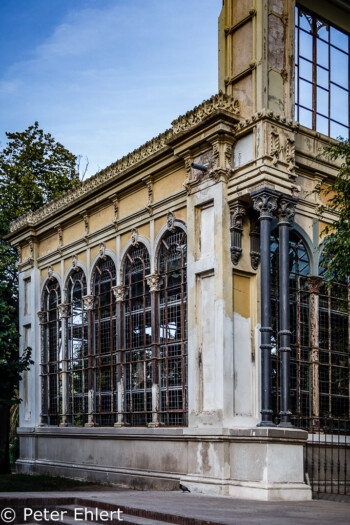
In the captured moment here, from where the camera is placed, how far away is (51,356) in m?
20.3

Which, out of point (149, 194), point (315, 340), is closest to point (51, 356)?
point (149, 194)

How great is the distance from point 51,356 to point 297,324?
8715 mm

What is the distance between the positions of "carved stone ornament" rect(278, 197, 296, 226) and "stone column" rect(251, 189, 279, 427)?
0.17 m

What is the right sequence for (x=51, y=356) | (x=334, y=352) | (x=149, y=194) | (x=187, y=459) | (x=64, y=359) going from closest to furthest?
(x=187, y=459) → (x=334, y=352) → (x=149, y=194) → (x=64, y=359) → (x=51, y=356)

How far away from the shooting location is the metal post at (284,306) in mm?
12258

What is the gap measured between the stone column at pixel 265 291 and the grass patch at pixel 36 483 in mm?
5943

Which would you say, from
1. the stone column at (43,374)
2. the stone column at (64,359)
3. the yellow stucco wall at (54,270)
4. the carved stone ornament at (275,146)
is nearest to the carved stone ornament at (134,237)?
the stone column at (64,359)

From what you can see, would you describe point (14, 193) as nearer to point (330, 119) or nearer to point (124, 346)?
point (124, 346)

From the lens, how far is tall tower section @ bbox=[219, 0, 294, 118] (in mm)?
13430

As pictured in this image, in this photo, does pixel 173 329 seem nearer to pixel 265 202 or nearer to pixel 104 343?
pixel 104 343

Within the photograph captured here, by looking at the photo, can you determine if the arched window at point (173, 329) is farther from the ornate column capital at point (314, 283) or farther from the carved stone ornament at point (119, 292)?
the ornate column capital at point (314, 283)

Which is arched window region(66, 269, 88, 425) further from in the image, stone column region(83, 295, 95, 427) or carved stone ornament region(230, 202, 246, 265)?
carved stone ornament region(230, 202, 246, 265)

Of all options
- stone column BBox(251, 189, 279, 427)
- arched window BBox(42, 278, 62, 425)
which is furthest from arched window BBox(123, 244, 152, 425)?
stone column BBox(251, 189, 279, 427)

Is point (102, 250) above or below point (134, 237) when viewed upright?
A: below
